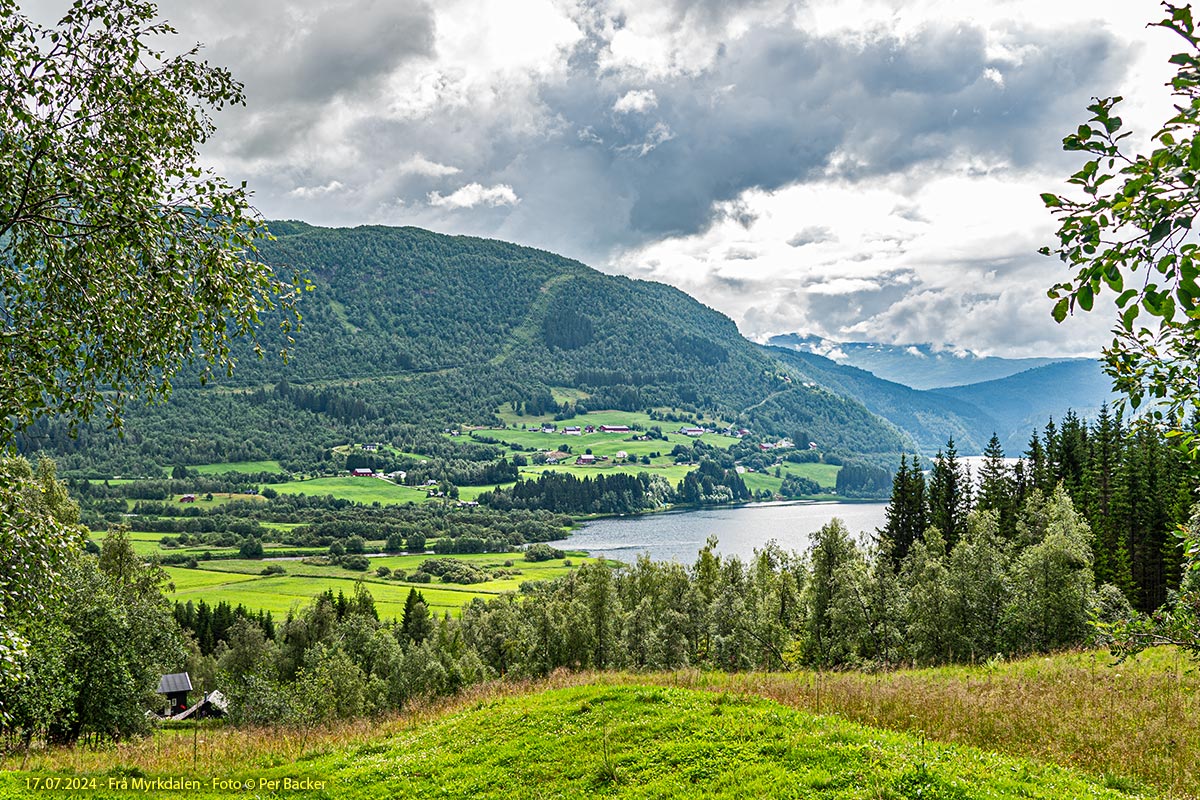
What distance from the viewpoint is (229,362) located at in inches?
337

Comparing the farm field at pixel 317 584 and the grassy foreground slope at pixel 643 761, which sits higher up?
the grassy foreground slope at pixel 643 761

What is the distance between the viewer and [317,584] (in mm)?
108375

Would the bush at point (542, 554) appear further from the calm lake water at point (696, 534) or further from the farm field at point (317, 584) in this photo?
the calm lake water at point (696, 534)

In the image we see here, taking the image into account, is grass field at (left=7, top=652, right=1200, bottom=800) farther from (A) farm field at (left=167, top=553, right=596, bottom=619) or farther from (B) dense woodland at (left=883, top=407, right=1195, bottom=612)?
(A) farm field at (left=167, top=553, right=596, bottom=619)

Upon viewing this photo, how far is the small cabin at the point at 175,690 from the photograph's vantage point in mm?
64000

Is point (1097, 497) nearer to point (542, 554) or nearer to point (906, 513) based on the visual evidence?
point (906, 513)

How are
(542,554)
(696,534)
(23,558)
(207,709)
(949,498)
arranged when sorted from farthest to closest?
(696,534), (542,554), (949,498), (207,709), (23,558)

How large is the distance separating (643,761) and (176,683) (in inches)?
2772

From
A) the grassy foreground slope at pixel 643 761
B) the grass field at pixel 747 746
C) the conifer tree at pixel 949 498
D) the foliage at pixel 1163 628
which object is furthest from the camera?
the conifer tree at pixel 949 498

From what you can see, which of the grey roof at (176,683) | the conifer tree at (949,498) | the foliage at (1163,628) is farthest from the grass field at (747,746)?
the grey roof at (176,683)

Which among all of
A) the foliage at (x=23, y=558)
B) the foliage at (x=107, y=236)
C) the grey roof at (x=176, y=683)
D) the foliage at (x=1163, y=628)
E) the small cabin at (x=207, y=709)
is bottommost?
the small cabin at (x=207, y=709)

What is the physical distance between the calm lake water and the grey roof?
236ft

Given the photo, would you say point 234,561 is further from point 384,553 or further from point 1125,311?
point 1125,311

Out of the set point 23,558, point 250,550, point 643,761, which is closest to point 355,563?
point 250,550
